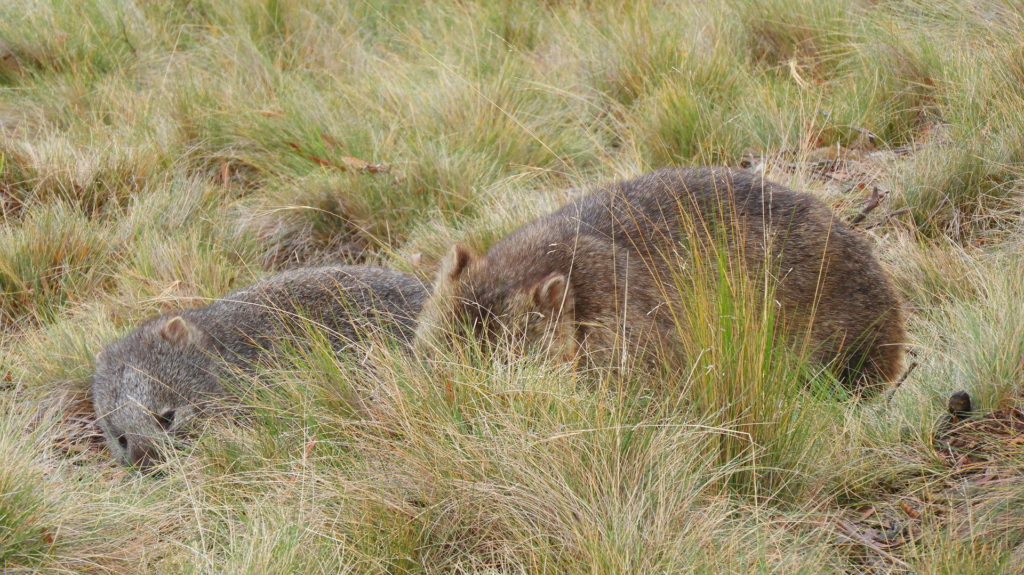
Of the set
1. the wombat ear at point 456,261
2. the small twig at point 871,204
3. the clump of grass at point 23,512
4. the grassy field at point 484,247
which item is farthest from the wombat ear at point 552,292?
the small twig at point 871,204

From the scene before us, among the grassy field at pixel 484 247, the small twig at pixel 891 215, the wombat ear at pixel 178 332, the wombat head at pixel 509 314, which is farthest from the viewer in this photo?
the small twig at pixel 891 215

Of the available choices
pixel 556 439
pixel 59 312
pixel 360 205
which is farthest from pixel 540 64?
pixel 556 439

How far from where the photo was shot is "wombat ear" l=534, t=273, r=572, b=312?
3.83 metres

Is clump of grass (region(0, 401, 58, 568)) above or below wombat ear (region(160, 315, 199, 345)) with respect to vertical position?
above

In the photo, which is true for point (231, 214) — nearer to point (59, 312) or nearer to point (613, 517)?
point (59, 312)

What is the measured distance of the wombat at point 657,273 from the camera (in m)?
3.87

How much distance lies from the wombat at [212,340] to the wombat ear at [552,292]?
0.73m

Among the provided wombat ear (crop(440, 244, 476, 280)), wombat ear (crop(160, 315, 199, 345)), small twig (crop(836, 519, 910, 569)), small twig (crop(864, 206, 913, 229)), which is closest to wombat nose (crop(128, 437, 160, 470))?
wombat ear (crop(160, 315, 199, 345))

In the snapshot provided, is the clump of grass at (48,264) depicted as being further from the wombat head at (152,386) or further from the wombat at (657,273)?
the wombat at (657,273)

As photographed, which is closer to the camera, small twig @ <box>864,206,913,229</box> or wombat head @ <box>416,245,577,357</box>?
wombat head @ <box>416,245,577,357</box>

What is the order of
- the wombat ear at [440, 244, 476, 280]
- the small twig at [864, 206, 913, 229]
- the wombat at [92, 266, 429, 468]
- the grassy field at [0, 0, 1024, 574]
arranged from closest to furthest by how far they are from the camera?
the grassy field at [0, 0, 1024, 574] < the wombat ear at [440, 244, 476, 280] < the wombat at [92, 266, 429, 468] < the small twig at [864, 206, 913, 229]

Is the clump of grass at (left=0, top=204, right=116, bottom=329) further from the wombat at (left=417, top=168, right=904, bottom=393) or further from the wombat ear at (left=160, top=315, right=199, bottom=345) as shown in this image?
the wombat at (left=417, top=168, right=904, bottom=393)

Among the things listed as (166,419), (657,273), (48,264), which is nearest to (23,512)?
(166,419)

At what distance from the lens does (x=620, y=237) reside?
4.27m
